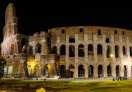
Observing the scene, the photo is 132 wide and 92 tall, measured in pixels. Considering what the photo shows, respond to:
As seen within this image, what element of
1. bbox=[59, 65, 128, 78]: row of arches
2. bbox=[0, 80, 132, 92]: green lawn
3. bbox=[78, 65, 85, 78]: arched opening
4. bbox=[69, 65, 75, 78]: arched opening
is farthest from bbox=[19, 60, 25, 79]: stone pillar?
bbox=[0, 80, 132, 92]: green lawn

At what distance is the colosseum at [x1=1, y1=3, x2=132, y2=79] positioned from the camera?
2076 inches

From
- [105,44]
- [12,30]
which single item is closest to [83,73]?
[105,44]

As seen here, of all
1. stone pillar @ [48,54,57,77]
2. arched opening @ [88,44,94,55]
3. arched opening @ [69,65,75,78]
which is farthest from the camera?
arched opening @ [88,44,94,55]

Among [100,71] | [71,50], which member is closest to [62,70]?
[71,50]

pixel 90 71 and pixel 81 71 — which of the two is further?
pixel 90 71

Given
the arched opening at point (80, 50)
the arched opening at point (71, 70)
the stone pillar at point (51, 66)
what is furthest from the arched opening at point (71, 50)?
the stone pillar at point (51, 66)

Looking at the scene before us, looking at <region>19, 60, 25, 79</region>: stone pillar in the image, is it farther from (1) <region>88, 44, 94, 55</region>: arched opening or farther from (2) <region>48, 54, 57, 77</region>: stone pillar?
(1) <region>88, 44, 94, 55</region>: arched opening

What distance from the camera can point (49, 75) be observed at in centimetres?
5172

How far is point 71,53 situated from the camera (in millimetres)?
56438

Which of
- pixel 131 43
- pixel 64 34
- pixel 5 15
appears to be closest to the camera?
pixel 64 34

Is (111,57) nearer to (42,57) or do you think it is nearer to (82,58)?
(82,58)

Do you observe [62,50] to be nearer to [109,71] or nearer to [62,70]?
[62,70]

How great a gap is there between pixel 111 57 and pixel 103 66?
7.78 ft

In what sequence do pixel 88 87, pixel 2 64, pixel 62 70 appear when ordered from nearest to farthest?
pixel 88 87 < pixel 2 64 < pixel 62 70
